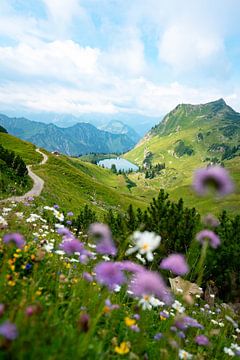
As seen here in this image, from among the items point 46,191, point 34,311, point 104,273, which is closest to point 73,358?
point 34,311

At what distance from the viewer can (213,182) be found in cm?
268

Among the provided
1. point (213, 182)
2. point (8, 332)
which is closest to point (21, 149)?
point (8, 332)

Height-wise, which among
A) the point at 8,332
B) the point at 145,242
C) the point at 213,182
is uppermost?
the point at 213,182

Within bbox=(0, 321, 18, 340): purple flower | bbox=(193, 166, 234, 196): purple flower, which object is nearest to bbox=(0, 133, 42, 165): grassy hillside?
bbox=(0, 321, 18, 340): purple flower

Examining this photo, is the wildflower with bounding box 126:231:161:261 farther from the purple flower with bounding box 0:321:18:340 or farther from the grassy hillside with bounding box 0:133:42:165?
the grassy hillside with bounding box 0:133:42:165

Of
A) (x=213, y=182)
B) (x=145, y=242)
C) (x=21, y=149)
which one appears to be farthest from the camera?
(x=21, y=149)

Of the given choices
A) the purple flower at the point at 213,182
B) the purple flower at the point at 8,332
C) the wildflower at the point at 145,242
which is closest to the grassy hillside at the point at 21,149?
the wildflower at the point at 145,242

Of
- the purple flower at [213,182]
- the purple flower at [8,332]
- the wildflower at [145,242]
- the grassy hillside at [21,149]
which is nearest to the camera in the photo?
the purple flower at [213,182]

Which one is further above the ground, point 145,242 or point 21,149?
point 145,242

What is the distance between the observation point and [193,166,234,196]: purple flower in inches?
104

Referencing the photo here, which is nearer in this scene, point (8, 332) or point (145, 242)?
point (8, 332)

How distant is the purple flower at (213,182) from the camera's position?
2.64m

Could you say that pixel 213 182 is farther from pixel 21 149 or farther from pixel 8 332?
pixel 21 149

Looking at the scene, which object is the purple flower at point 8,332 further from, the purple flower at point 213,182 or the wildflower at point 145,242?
the purple flower at point 213,182
